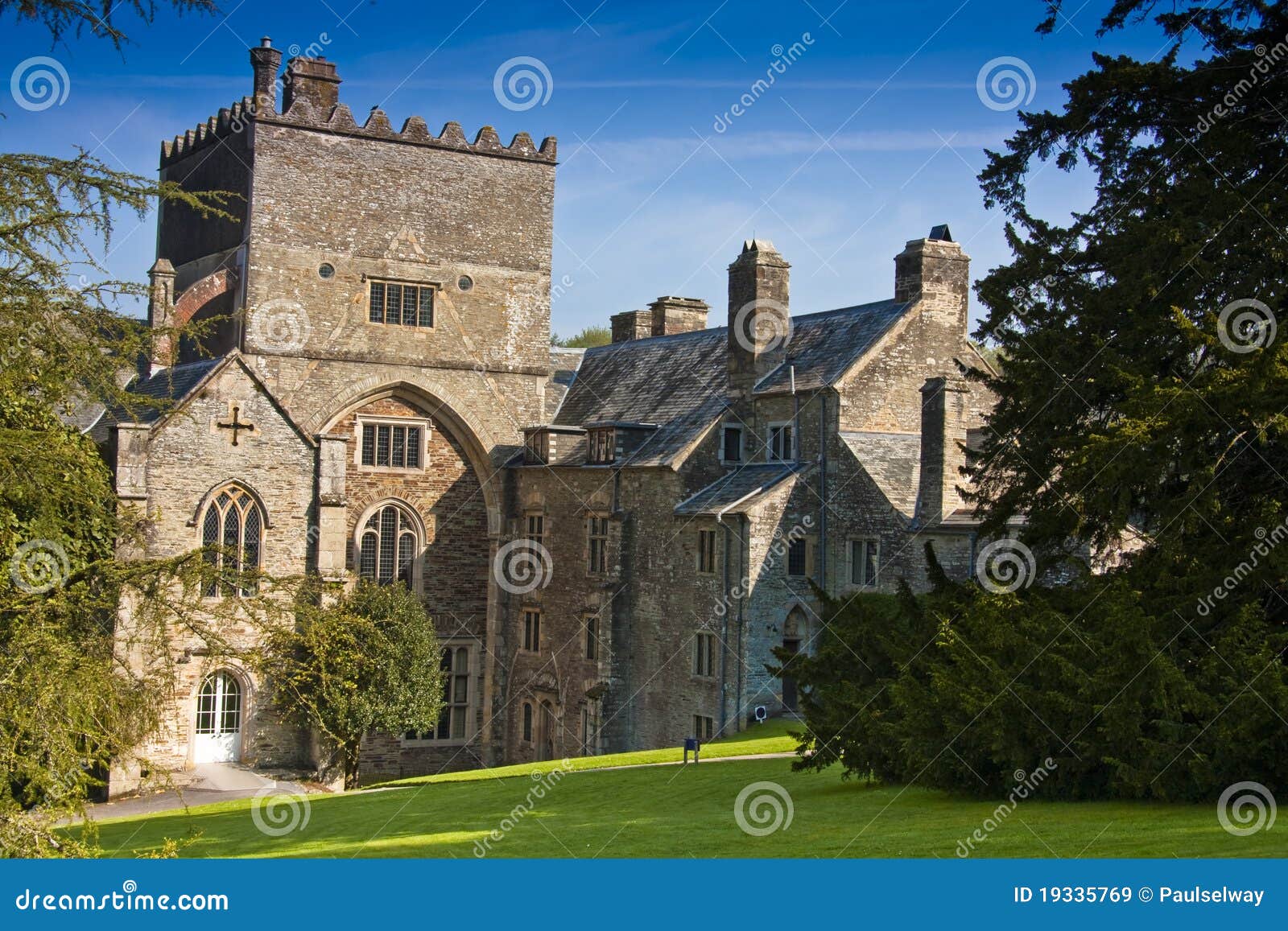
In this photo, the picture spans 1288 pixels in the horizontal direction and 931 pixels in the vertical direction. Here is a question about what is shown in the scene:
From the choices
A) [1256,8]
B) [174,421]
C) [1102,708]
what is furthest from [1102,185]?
[174,421]

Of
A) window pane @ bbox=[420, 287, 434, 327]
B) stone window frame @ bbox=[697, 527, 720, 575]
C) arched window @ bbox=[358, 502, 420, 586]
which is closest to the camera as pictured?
stone window frame @ bbox=[697, 527, 720, 575]

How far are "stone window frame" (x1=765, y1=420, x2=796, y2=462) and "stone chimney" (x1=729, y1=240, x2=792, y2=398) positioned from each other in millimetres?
1075

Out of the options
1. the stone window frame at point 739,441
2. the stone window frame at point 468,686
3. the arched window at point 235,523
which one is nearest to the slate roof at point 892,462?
the stone window frame at point 739,441

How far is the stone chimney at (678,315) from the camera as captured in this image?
43.2 metres

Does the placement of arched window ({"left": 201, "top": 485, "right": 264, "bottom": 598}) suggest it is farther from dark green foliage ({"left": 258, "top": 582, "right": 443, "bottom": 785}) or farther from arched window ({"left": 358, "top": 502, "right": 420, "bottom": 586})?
arched window ({"left": 358, "top": 502, "right": 420, "bottom": 586})

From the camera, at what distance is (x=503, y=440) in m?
39.1

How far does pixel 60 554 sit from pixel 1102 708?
10.8 meters

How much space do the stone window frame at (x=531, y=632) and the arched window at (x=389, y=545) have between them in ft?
10.7

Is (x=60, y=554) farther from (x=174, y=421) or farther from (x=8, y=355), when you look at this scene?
(x=174, y=421)

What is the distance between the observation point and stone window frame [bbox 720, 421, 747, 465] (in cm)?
3403

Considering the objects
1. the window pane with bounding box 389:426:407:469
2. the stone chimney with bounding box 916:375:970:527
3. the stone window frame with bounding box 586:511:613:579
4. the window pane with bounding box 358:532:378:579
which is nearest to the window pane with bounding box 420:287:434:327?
the window pane with bounding box 389:426:407:469

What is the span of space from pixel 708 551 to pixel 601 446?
5400mm

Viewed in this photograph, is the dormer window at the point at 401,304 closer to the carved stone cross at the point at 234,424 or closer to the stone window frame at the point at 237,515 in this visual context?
the carved stone cross at the point at 234,424

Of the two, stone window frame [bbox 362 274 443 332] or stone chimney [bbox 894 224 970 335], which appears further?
stone window frame [bbox 362 274 443 332]
